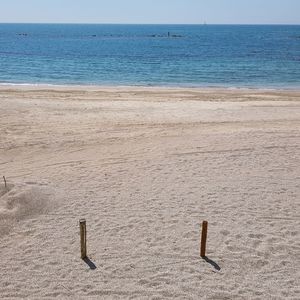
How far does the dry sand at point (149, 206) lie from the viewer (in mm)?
7039

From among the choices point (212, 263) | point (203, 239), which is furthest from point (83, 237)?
point (212, 263)

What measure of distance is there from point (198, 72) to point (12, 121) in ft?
92.6

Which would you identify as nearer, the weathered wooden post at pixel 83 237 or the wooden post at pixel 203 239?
the weathered wooden post at pixel 83 237

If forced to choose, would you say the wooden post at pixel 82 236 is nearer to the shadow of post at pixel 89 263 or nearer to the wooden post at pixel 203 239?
the shadow of post at pixel 89 263

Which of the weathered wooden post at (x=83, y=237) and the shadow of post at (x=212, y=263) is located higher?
the weathered wooden post at (x=83, y=237)

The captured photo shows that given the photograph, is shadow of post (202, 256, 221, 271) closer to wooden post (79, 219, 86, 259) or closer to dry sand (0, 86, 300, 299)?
dry sand (0, 86, 300, 299)

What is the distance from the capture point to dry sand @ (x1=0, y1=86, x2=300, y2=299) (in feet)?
23.1

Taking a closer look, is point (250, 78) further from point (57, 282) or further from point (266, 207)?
point (57, 282)

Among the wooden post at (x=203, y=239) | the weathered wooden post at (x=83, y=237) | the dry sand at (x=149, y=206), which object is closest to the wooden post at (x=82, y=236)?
the weathered wooden post at (x=83, y=237)

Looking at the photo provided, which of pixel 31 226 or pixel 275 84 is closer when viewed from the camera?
pixel 31 226

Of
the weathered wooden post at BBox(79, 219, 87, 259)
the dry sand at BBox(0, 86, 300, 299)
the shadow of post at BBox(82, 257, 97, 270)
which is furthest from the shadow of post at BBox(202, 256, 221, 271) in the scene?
the weathered wooden post at BBox(79, 219, 87, 259)

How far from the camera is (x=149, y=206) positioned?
9.74m

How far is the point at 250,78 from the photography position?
38438 millimetres

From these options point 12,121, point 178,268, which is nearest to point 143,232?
point 178,268
